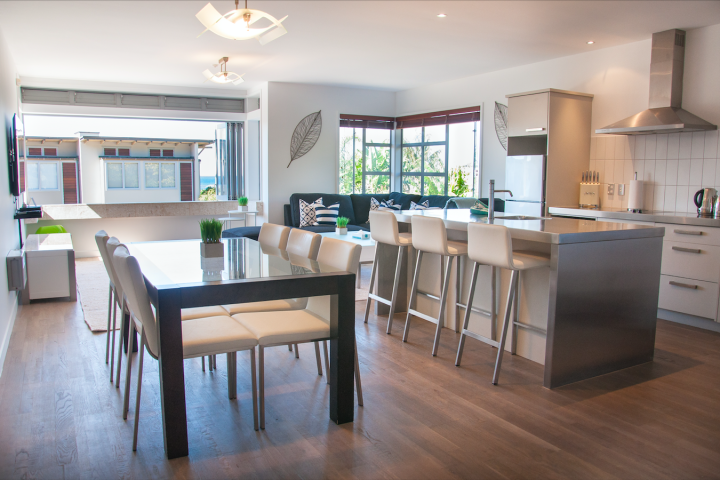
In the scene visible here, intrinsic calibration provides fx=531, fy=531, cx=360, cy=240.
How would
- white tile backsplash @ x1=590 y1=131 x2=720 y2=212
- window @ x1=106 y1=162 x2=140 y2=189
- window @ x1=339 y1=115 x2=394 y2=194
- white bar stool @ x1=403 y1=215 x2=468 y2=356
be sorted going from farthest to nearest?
window @ x1=106 y1=162 x2=140 y2=189
window @ x1=339 y1=115 x2=394 y2=194
white tile backsplash @ x1=590 y1=131 x2=720 y2=212
white bar stool @ x1=403 y1=215 x2=468 y2=356

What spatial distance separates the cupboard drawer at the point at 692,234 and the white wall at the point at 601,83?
106 cm

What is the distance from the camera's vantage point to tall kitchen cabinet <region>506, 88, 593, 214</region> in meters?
5.50

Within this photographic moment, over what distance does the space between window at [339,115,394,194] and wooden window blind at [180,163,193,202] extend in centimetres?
1110

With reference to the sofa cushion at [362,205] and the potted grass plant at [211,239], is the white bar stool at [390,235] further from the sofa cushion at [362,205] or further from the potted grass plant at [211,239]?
the sofa cushion at [362,205]

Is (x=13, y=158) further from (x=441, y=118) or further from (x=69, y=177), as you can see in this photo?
(x=69, y=177)

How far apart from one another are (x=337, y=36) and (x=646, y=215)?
129 inches

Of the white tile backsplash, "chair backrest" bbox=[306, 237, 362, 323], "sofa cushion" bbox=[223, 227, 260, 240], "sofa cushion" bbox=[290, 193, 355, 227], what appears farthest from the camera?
"sofa cushion" bbox=[290, 193, 355, 227]

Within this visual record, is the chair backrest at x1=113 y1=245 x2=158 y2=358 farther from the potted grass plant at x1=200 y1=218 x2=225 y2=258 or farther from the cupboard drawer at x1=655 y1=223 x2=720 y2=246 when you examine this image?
the cupboard drawer at x1=655 y1=223 x2=720 y2=246

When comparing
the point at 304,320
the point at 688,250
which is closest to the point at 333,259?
the point at 304,320

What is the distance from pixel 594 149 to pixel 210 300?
4.87 meters

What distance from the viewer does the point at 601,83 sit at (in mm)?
5609

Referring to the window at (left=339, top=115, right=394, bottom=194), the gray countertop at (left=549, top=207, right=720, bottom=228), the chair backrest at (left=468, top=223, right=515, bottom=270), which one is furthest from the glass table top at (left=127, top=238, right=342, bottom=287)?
the window at (left=339, top=115, right=394, bottom=194)

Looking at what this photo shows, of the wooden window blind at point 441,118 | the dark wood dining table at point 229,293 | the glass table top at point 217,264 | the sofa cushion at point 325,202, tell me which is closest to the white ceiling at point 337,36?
the wooden window blind at point 441,118

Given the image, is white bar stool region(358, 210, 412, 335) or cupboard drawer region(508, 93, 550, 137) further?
cupboard drawer region(508, 93, 550, 137)
